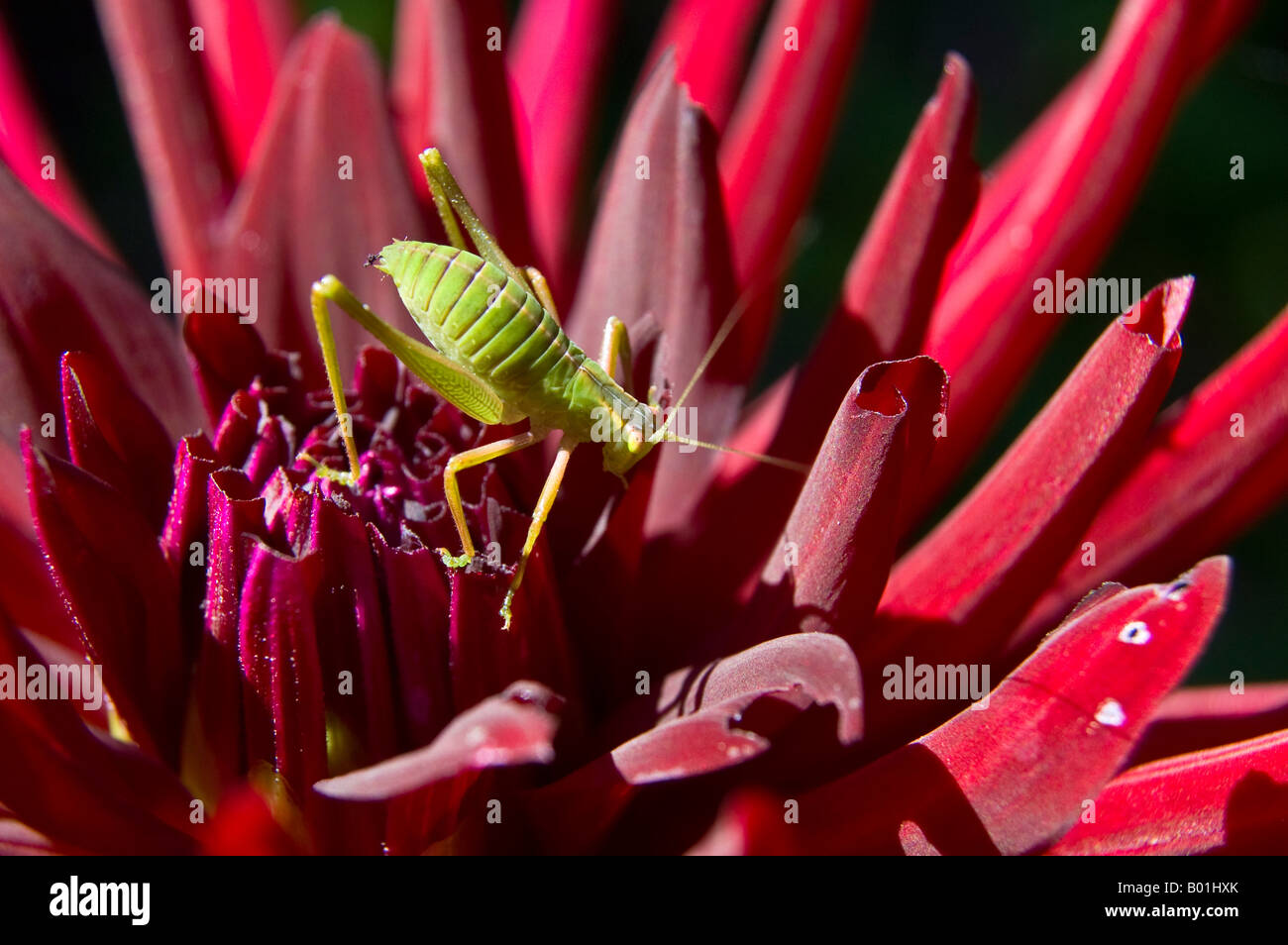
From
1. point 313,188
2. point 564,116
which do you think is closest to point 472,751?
point 313,188

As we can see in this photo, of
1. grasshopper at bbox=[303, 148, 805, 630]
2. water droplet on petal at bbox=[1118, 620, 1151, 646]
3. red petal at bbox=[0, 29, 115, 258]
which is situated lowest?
water droplet on petal at bbox=[1118, 620, 1151, 646]

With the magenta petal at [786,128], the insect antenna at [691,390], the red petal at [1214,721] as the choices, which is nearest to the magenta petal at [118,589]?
the insect antenna at [691,390]

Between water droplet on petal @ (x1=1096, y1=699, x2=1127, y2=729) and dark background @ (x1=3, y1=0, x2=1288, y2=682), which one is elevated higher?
dark background @ (x1=3, y1=0, x2=1288, y2=682)

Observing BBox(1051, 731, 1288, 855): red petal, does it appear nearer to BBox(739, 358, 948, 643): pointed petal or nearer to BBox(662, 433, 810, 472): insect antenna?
BBox(739, 358, 948, 643): pointed petal

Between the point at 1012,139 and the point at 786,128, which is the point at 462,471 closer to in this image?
the point at 786,128

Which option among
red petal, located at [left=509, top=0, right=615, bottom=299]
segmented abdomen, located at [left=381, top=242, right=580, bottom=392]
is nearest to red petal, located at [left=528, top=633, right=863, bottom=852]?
segmented abdomen, located at [left=381, top=242, right=580, bottom=392]

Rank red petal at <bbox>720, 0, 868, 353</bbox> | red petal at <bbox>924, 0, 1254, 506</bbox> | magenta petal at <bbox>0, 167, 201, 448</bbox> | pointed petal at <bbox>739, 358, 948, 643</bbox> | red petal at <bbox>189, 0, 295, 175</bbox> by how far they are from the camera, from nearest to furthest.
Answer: pointed petal at <bbox>739, 358, 948, 643</bbox>, magenta petal at <bbox>0, 167, 201, 448</bbox>, red petal at <bbox>924, 0, 1254, 506</bbox>, red petal at <bbox>720, 0, 868, 353</bbox>, red petal at <bbox>189, 0, 295, 175</bbox>

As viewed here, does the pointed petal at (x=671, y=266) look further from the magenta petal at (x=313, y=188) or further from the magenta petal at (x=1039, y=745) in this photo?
the magenta petal at (x=1039, y=745)

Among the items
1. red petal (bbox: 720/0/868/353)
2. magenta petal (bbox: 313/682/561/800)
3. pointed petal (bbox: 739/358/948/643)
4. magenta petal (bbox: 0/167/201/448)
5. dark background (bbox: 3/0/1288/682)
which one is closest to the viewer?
magenta petal (bbox: 313/682/561/800)
